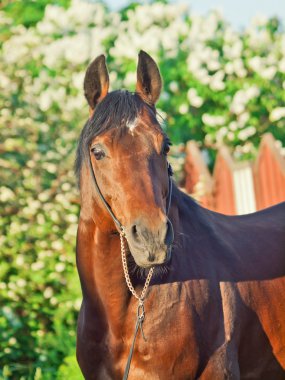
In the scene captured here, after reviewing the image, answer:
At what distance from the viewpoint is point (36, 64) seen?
981 cm

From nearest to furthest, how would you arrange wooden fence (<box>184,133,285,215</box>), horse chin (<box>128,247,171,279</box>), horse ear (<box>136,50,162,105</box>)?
A: horse chin (<box>128,247,171,279</box>) → horse ear (<box>136,50,162,105</box>) → wooden fence (<box>184,133,285,215</box>)

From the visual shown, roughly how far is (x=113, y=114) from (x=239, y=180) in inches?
192

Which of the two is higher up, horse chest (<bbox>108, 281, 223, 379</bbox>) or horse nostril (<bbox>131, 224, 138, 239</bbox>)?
horse nostril (<bbox>131, 224, 138, 239</bbox>)

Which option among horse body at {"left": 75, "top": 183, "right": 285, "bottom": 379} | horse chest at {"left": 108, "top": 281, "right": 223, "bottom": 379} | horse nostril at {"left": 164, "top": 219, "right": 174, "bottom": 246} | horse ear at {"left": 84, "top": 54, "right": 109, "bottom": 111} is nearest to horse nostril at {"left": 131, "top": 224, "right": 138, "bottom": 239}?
horse nostril at {"left": 164, "top": 219, "right": 174, "bottom": 246}

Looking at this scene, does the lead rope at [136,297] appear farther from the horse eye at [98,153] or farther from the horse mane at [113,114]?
the horse mane at [113,114]

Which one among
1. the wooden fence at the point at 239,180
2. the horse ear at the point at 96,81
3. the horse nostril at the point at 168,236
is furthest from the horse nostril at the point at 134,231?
the wooden fence at the point at 239,180

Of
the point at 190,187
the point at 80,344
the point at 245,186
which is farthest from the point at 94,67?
the point at 190,187

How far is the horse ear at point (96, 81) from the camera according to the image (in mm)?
3523

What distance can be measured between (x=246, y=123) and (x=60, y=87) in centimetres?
263

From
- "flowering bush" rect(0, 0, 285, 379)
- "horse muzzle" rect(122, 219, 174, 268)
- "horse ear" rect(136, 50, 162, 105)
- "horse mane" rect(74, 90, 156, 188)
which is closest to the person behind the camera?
"horse muzzle" rect(122, 219, 174, 268)

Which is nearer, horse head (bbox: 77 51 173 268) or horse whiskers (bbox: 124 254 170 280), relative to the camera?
horse head (bbox: 77 51 173 268)

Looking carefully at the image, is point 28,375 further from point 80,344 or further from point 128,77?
point 128,77

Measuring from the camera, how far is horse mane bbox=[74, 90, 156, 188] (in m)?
3.30

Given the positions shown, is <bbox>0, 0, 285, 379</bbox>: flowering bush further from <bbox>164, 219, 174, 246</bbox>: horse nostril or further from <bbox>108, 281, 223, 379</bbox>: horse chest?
<bbox>164, 219, 174, 246</bbox>: horse nostril
